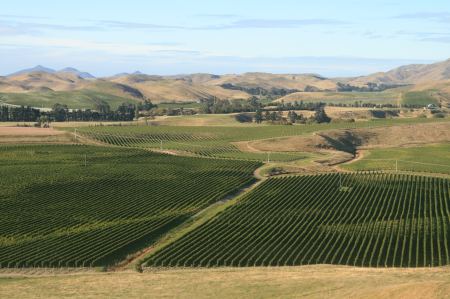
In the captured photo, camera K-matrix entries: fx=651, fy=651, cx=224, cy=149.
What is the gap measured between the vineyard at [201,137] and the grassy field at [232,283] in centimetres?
7358

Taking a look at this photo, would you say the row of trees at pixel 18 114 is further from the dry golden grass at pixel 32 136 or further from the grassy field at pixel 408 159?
the grassy field at pixel 408 159

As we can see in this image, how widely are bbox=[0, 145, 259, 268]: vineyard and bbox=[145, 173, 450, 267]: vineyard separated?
16.9 ft

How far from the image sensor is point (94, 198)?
79625 mm

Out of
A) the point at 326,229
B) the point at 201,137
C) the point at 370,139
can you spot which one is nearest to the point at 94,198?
the point at 326,229

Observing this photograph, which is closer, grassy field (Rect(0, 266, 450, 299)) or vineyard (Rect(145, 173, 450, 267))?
grassy field (Rect(0, 266, 450, 299))

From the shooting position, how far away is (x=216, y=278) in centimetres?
4800

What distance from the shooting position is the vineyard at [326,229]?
2173 inches

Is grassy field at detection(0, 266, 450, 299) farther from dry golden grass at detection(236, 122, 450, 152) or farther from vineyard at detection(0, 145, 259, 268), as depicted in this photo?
dry golden grass at detection(236, 122, 450, 152)

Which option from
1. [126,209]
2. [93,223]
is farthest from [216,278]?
[126,209]

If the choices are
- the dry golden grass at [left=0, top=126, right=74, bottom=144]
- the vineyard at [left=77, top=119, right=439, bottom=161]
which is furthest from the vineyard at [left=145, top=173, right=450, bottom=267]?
the dry golden grass at [left=0, top=126, right=74, bottom=144]

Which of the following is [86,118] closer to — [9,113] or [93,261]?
[9,113]

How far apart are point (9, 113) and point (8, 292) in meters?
145

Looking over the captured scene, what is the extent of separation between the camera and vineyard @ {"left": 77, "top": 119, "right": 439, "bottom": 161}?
429 feet

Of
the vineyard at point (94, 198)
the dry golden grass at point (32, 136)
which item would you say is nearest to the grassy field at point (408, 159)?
the vineyard at point (94, 198)
